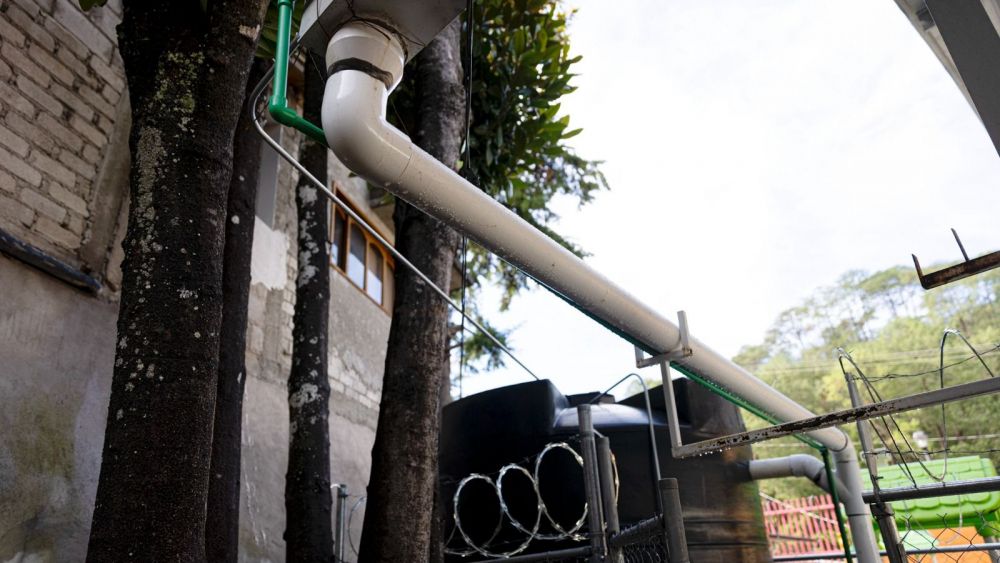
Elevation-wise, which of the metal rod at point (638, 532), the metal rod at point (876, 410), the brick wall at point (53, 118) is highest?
the brick wall at point (53, 118)

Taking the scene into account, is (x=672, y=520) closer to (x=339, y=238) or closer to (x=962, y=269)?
(x=962, y=269)

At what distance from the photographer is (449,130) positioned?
377 centimetres

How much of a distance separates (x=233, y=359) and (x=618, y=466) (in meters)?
2.17

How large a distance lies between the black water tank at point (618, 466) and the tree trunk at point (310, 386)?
Result: 2.97 feet

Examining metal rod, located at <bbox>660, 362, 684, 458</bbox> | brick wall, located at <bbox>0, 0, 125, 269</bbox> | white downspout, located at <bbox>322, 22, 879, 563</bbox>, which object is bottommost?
metal rod, located at <bbox>660, 362, 684, 458</bbox>

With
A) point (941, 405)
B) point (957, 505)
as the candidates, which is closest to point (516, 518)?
point (941, 405)

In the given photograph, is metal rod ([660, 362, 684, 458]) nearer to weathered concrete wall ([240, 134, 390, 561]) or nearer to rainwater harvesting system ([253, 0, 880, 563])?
rainwater harvesting system ([253, 0, 880, 563])

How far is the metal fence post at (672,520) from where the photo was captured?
1.89 m

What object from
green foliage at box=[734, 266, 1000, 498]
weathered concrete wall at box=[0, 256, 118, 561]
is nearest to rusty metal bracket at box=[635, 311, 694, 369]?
weathered concrete wall at box=[0, 256, 118, 561]

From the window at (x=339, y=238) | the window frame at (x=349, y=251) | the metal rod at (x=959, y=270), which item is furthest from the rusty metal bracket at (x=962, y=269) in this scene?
the window at (x=339, y=238)

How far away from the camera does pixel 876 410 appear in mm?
1751

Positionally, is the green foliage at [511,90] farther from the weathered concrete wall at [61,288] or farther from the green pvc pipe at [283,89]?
the green pvc pipe at [283,89]

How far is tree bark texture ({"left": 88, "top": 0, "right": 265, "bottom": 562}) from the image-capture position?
183 centimetres

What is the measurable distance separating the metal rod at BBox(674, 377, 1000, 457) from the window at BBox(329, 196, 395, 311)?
471 centimetres
